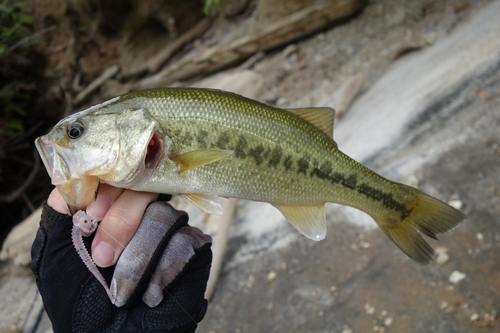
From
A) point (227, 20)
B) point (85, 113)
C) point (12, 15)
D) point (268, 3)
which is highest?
point (85, 113)

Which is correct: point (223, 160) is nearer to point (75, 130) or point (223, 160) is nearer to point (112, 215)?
point (112, 215)

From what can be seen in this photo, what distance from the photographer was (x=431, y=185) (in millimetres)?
4102

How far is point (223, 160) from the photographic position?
73.3 inches

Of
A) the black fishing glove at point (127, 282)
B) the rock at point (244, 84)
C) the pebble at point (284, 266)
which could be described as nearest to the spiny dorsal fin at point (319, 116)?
the black fishing glove at point (127, 282)

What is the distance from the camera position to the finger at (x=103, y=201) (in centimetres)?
170

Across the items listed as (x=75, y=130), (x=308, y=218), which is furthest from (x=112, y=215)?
(x=308, y=218)

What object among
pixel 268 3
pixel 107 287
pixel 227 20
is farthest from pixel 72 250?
pixel 227 20

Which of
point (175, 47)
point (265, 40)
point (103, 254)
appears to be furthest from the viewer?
point (175, 47)

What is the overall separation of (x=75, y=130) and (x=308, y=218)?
115cm

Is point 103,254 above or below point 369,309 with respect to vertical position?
above

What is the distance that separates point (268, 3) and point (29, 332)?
7.04m

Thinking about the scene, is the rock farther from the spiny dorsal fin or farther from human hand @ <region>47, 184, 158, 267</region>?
human hand @ <region>47, 184, 158, 267</region>

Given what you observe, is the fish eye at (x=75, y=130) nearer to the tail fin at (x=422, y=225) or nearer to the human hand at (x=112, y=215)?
the human hand at (x=112, y=215)

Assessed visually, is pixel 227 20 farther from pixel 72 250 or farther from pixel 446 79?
pixel 72 250
